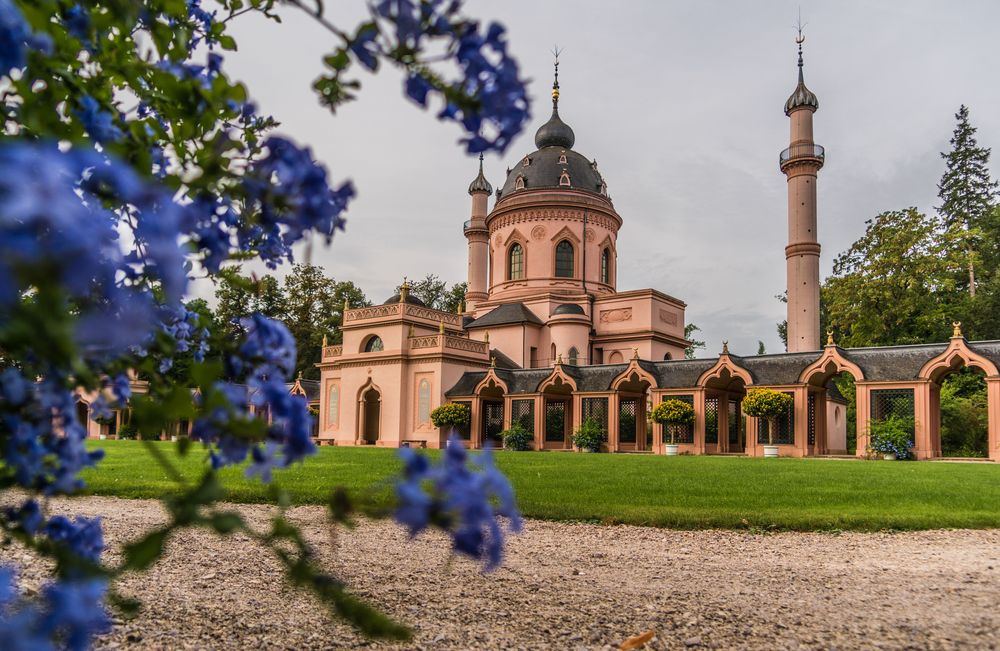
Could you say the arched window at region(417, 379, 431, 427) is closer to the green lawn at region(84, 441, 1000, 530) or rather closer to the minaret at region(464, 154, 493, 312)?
the minaret at region(464, 154, 493, 312)

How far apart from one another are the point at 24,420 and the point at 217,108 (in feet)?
2.51

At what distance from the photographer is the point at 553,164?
45812 mm

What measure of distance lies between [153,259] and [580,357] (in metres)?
39.0

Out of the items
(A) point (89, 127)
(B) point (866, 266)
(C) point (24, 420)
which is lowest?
(C) point (24, 420)

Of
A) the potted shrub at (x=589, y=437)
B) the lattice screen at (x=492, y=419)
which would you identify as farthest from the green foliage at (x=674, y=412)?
the lattice screen at (x=492, y=419)

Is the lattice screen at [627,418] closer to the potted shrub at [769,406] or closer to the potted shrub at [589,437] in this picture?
the potted shrub at [589,437]

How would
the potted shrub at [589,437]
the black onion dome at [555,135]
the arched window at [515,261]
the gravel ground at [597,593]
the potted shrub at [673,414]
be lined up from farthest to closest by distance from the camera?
the black onion dome at [555,135], the arched window at [515,261], the potted shrub at [589,437], the potted shrub at [673,414], the gravel ground at [597,593]

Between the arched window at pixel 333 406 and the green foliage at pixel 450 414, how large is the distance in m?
7.15

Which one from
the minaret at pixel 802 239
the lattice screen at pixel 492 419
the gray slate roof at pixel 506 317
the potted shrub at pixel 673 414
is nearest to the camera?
the potted shrub at pixel 673 414

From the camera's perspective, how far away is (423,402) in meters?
36.2

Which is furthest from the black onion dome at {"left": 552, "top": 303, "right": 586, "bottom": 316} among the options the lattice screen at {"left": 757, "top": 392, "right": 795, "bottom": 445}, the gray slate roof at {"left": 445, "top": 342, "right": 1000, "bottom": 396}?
the lattice screen at {"left": 757, "top": 392, "right": 795, "bottom": 445}

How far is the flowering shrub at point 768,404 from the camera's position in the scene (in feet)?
89.5

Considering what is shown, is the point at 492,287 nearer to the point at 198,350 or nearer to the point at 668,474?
the point at 668,474

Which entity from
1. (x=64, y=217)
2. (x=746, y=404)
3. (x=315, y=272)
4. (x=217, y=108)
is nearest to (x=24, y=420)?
(x=217, y=108)
